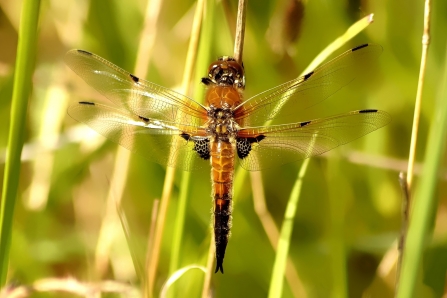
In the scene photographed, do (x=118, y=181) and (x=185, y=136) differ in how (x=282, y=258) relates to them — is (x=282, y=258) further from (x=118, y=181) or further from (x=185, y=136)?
(x=118, y=181)

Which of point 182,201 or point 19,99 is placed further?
point 182,201

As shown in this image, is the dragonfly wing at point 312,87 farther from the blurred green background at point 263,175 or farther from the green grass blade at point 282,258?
the green grass blade at point 282,258

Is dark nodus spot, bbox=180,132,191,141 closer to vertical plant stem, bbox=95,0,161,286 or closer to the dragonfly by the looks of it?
the dragonfly

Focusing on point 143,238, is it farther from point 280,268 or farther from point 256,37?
point 256,37

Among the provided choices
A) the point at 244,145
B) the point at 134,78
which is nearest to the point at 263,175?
the point at 244,145

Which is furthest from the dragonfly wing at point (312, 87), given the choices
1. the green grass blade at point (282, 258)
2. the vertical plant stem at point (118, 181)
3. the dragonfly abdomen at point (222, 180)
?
the vertical plant stem at point (118, 181)

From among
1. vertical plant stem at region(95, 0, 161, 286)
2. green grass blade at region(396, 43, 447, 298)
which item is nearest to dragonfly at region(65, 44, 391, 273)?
vertical plant stem at region(95, 0, 161, 286)
